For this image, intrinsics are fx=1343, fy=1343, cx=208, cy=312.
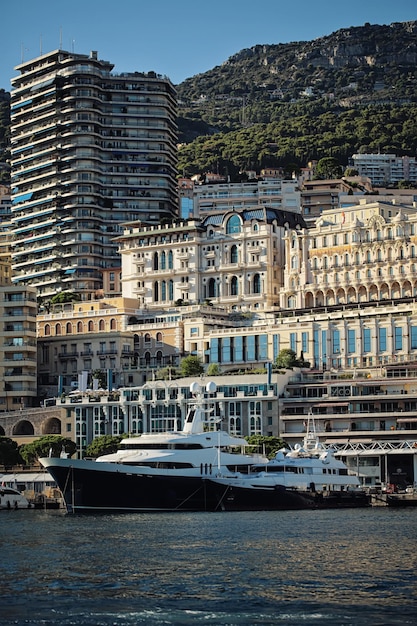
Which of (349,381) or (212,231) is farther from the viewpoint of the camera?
(212,231)

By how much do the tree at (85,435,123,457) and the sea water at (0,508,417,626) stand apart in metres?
35.9

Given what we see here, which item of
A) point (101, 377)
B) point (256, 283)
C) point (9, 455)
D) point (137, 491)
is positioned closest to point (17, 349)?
point (101, 377)

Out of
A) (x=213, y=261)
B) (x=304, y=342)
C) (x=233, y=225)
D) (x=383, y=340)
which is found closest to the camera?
(x=383, y=340)

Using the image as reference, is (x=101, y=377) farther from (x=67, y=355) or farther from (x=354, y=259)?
(x=354, y=259)

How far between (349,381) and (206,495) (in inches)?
A: 1430

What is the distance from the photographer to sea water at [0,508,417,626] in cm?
5381

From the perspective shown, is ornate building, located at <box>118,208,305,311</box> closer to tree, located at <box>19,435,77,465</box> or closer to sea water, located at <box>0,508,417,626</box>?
tree, located at <box>19,435,77,465</box>

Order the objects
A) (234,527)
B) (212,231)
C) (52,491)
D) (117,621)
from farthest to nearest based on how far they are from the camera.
→ (212,231)
(52,491)
(234,527)
(117,621)

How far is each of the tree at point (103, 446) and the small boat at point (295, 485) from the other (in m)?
21.2

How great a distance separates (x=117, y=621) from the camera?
52.8 metres

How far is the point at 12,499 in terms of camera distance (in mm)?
117812

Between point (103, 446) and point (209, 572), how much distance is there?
2627 inches

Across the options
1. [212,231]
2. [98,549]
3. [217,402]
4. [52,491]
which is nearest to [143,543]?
[98,549]

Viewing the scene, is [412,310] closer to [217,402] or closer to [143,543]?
[217,402]
